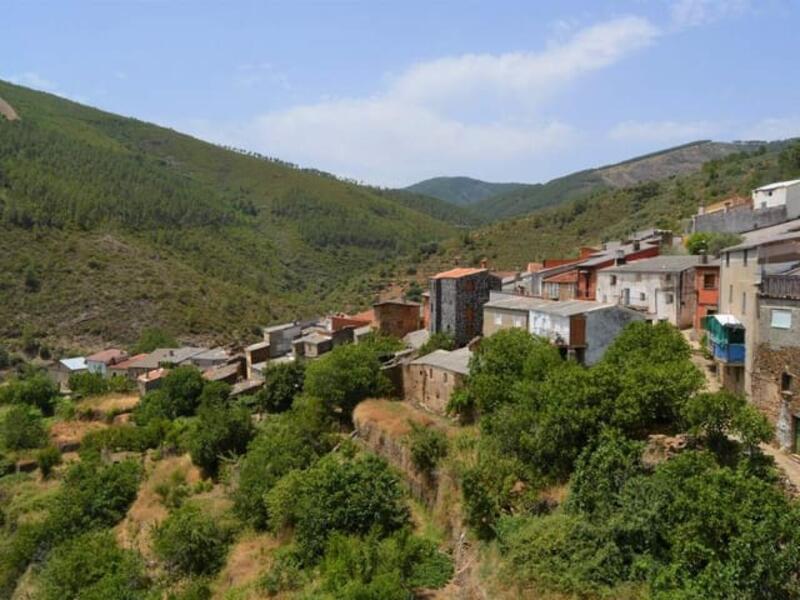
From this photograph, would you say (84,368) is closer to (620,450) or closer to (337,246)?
(620,450)

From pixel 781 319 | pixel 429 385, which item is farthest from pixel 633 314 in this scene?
pixel 781 319

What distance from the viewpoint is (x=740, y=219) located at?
124 feet

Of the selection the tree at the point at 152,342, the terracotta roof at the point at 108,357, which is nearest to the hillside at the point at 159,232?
the tree at the point at 152,342

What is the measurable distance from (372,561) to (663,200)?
235 feet

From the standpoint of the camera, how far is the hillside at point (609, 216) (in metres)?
67.4

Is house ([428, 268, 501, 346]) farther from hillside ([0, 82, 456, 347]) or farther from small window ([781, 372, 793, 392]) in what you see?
hillside ([0, 82, 456, 347])

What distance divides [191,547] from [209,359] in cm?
3307

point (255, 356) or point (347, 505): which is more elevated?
point (255, 356)

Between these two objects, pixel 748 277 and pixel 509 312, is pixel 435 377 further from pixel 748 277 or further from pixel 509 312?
pixel 748 277

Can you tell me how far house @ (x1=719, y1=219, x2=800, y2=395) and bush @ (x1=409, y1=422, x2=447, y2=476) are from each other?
9631 mm

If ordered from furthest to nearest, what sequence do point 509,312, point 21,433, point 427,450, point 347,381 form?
1. point 21,433
2. point 509,312
3. point 347,381
4. point 427,450

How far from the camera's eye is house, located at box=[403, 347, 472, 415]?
27.7 m

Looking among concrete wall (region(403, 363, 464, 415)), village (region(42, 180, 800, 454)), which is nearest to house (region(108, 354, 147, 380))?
village (region(42, 180, 800, 454))

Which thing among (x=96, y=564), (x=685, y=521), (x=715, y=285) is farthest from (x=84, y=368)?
(x=685, y=521)
